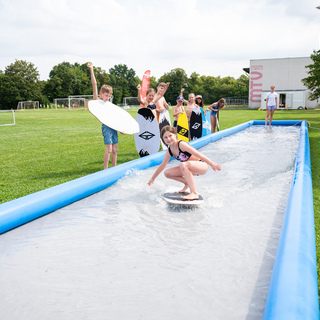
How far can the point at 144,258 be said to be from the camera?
8.38ft

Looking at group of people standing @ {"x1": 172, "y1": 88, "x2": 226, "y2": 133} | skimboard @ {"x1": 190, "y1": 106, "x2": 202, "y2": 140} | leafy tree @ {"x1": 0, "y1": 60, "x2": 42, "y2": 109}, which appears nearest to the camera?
group of people standing @ {"x1": 172, "y1": 88, "x2": 226, "y2": 133}

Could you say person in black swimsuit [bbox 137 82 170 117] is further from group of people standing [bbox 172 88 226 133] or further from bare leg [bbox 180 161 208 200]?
bare leg [bbox 180 161 208 200]

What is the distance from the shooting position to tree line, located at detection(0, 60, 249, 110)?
210 ft

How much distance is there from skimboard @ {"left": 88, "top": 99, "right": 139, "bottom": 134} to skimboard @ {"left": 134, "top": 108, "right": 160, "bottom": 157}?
0.77m

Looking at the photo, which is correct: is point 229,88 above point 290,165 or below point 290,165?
above

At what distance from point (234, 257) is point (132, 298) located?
92 centimetres

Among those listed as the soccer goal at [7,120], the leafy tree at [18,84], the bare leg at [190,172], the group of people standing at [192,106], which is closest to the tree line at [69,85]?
the leafy tree at [18,84]

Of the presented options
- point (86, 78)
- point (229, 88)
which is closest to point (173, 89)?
point (229, 88)

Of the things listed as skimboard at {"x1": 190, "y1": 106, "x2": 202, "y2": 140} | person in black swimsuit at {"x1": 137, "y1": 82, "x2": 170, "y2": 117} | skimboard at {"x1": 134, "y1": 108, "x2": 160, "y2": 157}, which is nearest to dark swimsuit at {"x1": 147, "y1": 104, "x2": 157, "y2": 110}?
person in black swimsuit at {"x1": 137, "y1": 82, "x2": 170, "y2": 117}

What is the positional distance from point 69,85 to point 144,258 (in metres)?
74.2

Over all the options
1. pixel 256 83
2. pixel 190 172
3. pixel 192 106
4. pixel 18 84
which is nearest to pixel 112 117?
pixel 190 172

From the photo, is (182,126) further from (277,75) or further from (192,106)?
(277,75)

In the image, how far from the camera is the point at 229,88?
7094cm

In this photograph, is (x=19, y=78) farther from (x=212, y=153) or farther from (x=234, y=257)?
(x=234, y=257)
